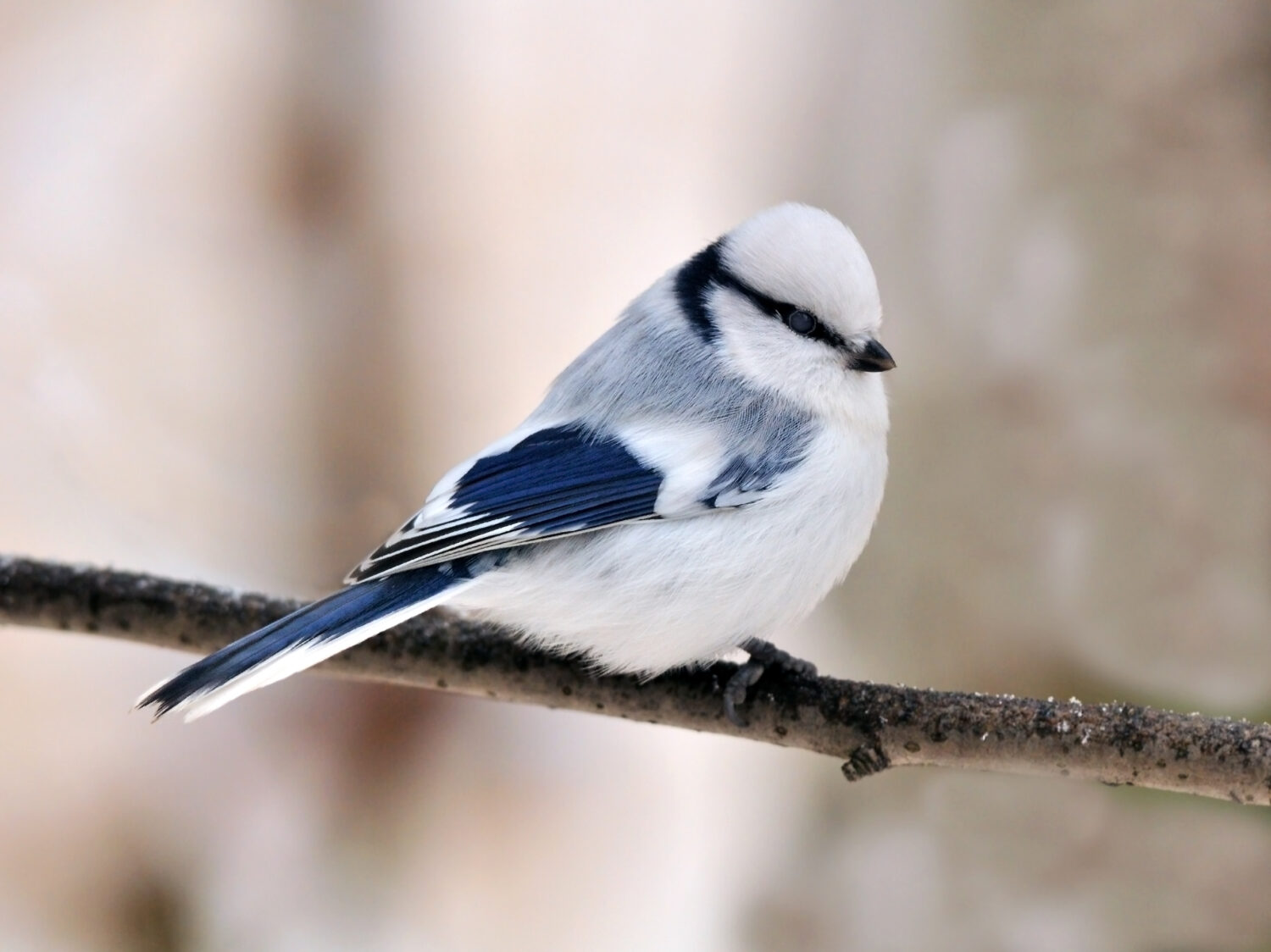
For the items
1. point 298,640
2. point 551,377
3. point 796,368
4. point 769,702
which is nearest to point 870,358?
point 796,368

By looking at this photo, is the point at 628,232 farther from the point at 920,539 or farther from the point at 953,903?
the point at 953,903

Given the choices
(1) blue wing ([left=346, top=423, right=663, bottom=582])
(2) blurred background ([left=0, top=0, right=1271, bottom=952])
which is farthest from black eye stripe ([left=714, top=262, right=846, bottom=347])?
(2) blurred background ([left=0, top=0, right=1271, bottom=952])

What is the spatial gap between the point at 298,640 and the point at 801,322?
0.46 meters

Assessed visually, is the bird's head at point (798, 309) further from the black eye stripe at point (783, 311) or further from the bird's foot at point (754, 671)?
the bird's foot at point (754, 671)

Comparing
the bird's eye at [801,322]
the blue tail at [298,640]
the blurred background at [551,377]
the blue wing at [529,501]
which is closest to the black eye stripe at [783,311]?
the bird's eye at [801,322]

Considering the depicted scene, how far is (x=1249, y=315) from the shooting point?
1.38 metres

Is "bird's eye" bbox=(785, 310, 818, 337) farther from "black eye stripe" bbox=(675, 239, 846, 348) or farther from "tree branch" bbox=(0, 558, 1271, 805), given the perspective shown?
"tree branch" bbox=(0, 558, 1271, 805)

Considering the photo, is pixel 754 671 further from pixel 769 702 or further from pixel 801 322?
pixel 801 322

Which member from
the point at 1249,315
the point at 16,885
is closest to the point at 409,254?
the point at 16,885

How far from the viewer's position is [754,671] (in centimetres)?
86

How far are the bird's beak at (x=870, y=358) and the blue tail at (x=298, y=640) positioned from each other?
0.36 meters

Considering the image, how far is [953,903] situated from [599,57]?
4.04ft

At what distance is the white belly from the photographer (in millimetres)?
841

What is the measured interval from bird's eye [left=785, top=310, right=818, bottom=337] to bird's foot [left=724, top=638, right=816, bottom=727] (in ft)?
0.82
